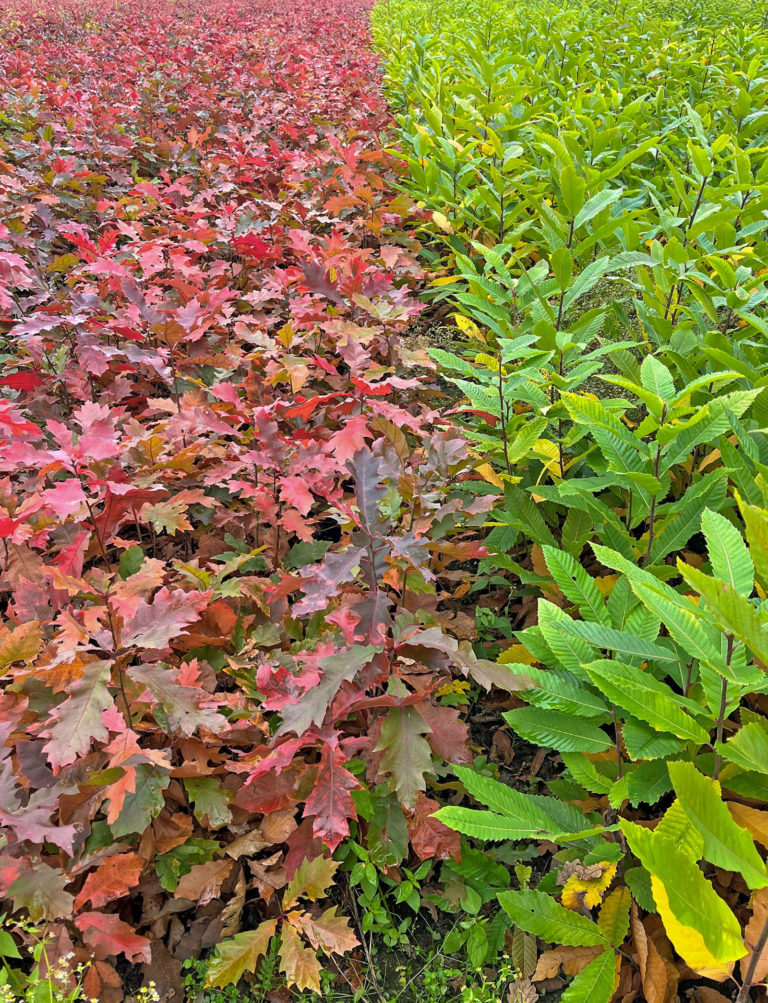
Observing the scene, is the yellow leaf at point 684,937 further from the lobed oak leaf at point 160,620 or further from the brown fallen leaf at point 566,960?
the lobed oak leaf at point 160,620

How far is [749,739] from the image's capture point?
4.12ft

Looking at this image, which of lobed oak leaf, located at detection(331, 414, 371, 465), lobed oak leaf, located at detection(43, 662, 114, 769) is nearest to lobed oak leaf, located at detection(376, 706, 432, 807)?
lobed oak leaf, located at detection(43, 662, 114, 769)

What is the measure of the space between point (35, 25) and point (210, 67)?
651 centimetres

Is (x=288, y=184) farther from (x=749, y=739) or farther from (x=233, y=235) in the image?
(x=749, y=739)

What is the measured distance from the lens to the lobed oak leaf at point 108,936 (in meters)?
1.54

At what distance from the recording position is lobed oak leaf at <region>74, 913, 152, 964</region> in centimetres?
154

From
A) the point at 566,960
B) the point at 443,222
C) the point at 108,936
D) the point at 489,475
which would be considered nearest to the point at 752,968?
the point at 566,960

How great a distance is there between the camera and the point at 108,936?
1.56m

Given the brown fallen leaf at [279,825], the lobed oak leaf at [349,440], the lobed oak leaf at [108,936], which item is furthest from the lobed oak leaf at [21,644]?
the lobed oak leaf at [349,440]

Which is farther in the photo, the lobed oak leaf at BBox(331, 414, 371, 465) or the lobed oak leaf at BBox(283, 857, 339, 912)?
the lobed oak leaf at BBox(331, 414, 371, 465)

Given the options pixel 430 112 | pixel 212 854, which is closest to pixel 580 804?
pixel 212 854

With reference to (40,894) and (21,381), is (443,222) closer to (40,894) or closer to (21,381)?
(21,381)

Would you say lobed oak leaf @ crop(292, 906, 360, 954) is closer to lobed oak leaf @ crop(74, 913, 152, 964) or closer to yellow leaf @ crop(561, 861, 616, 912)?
lobed oak leaf @ crop(74, 913, 152, 964)

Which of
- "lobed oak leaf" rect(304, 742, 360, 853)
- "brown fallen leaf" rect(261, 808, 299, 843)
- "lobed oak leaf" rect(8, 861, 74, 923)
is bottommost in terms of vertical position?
"brown fallen leaf" rect(261, 808, 299, 843)
